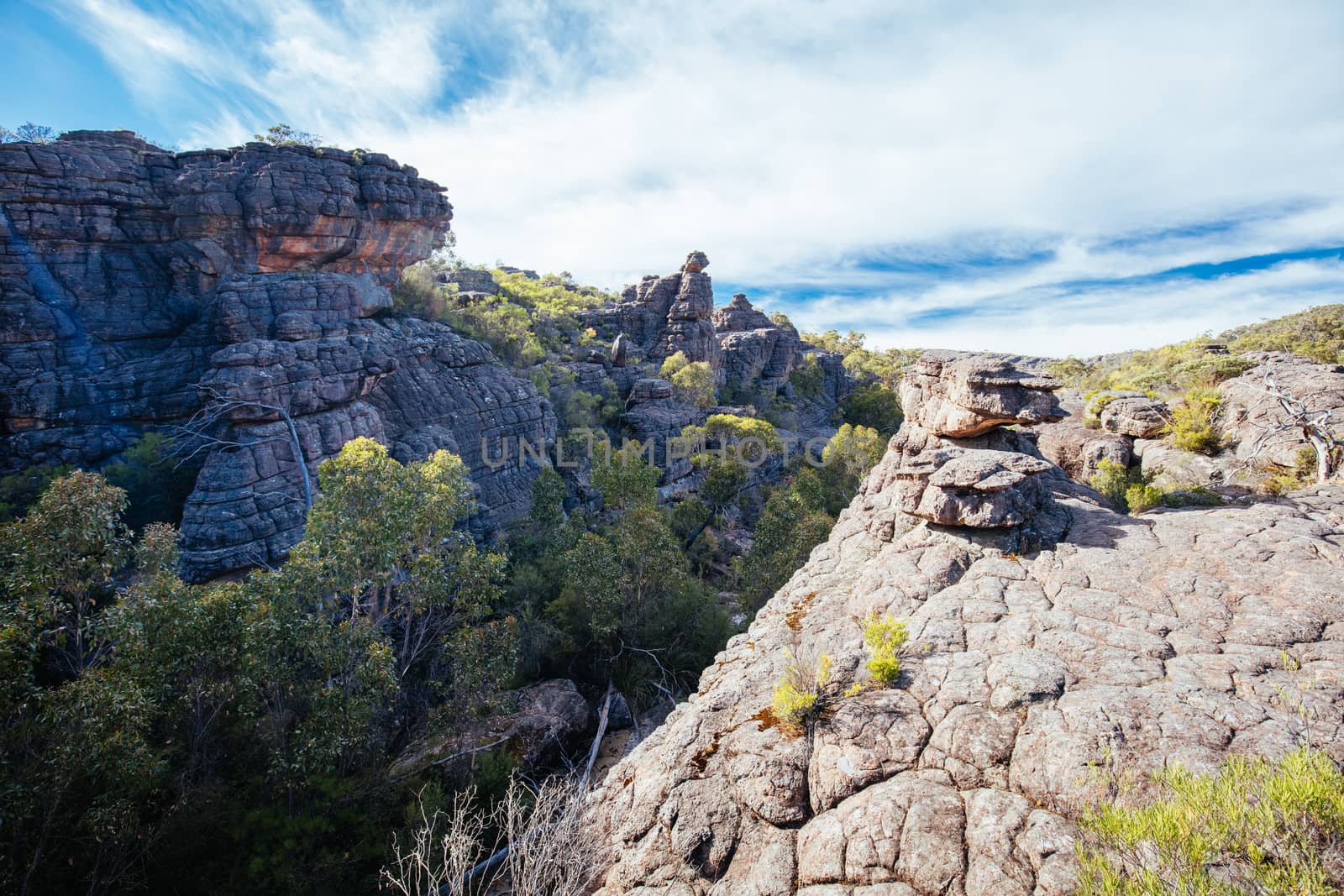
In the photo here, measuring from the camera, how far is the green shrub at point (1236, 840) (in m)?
3.30

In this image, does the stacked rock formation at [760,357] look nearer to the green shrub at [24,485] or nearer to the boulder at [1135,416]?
the boulder at [1135,416]

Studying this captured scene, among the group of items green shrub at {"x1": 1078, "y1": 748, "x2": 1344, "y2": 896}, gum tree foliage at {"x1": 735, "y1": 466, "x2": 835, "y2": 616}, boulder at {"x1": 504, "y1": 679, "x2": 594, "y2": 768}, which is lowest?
boulder at {"x1": 504, "y1": 679, "x2": 594, "y2": 768}

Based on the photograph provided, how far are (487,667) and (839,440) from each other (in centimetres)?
2291

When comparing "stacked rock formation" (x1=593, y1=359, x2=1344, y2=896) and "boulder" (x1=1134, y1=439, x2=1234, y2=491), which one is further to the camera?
"boulder" (x1=1134, y1=439, x2=1234, y2=491)

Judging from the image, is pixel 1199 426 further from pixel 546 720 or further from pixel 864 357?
pixel 864 357

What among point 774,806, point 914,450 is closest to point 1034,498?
point 914,450

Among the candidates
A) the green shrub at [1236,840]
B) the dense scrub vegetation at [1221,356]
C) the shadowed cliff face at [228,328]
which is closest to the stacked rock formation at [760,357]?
the dense scrub vegetation at [1221,356]

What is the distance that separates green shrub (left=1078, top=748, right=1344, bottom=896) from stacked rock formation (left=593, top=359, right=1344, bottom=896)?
69cm

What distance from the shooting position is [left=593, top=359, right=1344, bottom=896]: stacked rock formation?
4.96 meters

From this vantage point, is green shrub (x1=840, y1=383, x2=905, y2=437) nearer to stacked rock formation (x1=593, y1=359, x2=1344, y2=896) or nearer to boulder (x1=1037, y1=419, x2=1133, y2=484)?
boulder (x1=1037, y1=419, x2=1133, y2=484)

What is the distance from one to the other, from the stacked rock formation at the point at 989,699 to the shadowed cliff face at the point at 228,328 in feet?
61.2

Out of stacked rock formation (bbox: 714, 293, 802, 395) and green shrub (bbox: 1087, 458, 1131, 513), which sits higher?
stacked rock formation (bbox: 714, 293, 802, 395)

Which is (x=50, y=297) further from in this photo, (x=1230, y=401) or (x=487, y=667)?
(x=1230, y=401)

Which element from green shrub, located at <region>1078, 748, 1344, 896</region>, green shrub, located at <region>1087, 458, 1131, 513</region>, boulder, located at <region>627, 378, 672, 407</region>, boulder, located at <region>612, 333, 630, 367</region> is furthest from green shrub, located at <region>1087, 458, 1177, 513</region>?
boulder, located at <region>612, 333, 630, 367</region>
